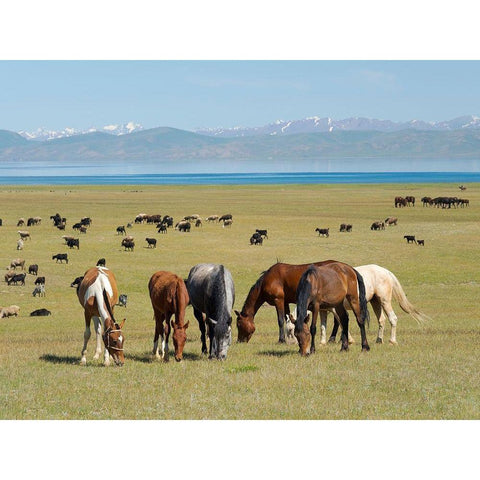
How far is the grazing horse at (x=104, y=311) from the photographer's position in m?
17.1

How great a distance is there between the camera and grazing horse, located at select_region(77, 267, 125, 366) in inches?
674

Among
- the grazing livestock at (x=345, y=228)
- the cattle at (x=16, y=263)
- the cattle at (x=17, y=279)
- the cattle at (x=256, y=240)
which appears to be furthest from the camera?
the grazing livestock at (x=345, y=228)

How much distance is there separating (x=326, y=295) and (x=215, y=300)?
2.79m

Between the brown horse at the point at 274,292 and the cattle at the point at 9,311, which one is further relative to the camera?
the cattle at the point at 9,311

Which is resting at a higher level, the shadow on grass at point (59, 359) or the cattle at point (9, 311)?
the shadow on grass at point (59, 359)

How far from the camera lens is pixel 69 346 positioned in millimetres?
21828

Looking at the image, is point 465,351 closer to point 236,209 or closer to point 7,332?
point 7,332

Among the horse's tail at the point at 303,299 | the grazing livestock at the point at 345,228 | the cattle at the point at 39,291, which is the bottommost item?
the cattle at the point at 39,291

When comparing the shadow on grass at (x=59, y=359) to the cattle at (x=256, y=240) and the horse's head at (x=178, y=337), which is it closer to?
the horse's head at (x=178, y=337)

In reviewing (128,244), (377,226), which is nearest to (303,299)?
(128,244)

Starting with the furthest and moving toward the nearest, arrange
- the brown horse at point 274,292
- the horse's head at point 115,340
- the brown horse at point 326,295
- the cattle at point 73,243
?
the cattle at point 73,243 < the brown horse at point 274,292 < the brown horse at point 326,295 < the horse's head at point 115,340

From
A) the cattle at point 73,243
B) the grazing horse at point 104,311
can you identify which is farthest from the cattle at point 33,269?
the grazing horse at point 104,311

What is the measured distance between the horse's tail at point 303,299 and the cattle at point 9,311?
20.6m

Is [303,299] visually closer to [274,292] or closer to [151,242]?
[274,292]
